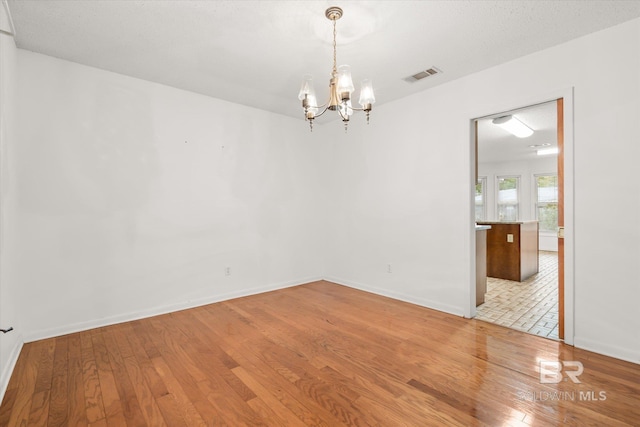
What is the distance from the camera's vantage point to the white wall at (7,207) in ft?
7.04

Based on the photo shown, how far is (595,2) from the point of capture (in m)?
2.15

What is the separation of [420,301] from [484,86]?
257 centimetres

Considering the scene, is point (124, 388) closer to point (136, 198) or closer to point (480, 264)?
point (136, 198)

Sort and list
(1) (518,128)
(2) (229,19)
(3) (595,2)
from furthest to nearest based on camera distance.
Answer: (1) (518,128) < (2) (229,19) < (3) (595,2)

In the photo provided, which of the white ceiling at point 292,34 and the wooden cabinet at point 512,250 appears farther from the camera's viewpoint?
the wooden cabinet at point 512,250

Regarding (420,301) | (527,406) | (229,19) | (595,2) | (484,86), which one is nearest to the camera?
(527,406)

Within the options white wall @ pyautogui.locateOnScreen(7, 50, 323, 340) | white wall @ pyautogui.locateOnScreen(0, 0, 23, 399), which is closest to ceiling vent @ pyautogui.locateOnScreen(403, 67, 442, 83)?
white wall @ pyautogui.locateOnScreen(7, 50, 323, 340)

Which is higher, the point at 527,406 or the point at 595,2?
the point at 595,2

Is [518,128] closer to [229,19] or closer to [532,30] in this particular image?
[532,30]

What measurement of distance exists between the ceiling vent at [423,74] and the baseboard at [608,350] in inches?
113

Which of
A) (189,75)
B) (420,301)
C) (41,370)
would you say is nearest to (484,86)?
(420,301)

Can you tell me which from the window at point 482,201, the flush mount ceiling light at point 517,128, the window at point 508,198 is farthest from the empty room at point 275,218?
the window at point 482,201

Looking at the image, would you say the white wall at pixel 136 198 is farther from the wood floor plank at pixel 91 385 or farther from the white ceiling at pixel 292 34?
the wood floor plank at pixel 91 385

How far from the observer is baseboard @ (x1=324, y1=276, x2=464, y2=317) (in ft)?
11.4
